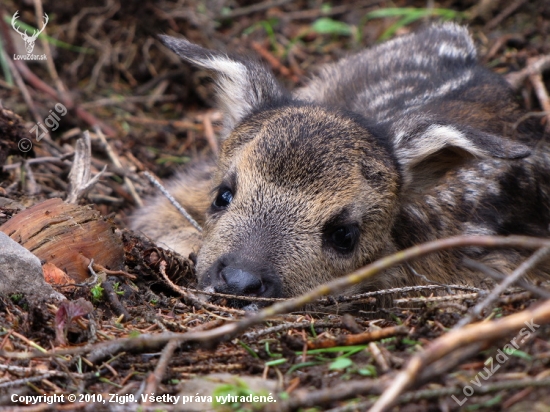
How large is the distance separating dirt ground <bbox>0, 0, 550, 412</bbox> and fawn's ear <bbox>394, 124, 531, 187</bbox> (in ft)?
3.79

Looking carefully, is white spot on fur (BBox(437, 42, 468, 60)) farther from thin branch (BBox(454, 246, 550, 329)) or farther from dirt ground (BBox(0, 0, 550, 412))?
thin branch (BBox(454, 246, 550, 329))

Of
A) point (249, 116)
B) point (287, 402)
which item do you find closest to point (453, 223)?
point (249, 116)

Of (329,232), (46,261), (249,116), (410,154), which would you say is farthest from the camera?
(249,116)

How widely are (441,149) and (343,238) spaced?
4.00 ft

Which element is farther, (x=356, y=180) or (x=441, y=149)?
(x=441, y=149)

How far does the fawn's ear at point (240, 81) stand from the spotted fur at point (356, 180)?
0.01 meters

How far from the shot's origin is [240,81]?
7.00 meters

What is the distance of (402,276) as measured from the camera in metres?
6.58

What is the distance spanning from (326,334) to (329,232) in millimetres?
1592

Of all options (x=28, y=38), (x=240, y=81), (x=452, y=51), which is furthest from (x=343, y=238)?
(x=28, y=38)

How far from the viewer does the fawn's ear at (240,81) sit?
22.5ft

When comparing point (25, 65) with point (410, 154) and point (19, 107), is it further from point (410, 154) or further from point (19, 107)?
point (410, 154)

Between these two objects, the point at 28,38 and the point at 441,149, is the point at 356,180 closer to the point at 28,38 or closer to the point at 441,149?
the point at 441,149

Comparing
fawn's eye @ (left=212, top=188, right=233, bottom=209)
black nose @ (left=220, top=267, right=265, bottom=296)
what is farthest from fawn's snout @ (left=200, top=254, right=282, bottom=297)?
fawn's eye @ (left=212, top=188, right=233, bottom=209)
